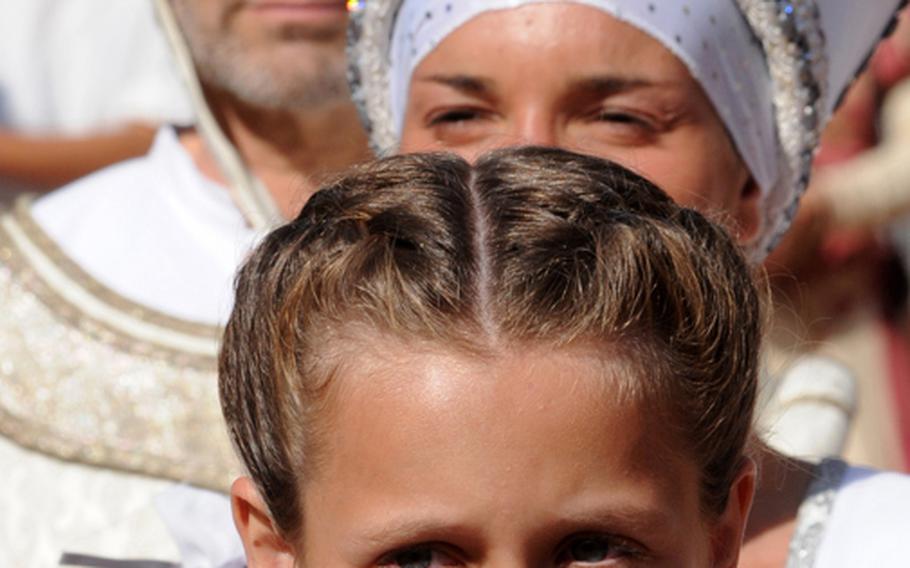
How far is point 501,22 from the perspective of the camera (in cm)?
229

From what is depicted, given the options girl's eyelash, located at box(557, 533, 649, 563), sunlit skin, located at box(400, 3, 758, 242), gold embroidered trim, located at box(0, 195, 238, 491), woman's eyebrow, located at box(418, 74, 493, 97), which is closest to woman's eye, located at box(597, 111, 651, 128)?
sunlit skin, located at box(400, 3, 758, 242)

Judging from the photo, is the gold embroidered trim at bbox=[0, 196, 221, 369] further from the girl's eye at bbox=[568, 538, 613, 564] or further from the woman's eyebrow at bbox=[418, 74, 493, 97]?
the girl's eye at bbox=[568, 538, 613, 564]

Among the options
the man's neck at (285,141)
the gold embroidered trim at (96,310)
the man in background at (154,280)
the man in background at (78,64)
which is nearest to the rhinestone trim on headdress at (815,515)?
the man in background at (154,280)

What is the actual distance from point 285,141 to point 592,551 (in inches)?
62.1

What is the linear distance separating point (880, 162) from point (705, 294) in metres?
1.95

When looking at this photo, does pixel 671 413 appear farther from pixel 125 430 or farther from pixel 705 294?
pixel 125 430

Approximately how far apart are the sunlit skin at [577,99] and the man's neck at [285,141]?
2.77ft

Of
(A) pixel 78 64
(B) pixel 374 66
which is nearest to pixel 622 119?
(B) pixel 374 66

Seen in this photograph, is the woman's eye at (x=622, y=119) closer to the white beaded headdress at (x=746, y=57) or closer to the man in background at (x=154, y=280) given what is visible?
the white beaded headdress at (x=746, y=57)

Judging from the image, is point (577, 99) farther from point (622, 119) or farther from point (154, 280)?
point (154, 280)

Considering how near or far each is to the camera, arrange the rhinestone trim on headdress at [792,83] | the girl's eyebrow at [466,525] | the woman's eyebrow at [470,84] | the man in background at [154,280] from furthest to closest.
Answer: the man in background at [154,280]
the rhinestone trim on headdress at [792,83]
the woman's eyebrow at [470,84]
the girl's eyebrow at [466,525]

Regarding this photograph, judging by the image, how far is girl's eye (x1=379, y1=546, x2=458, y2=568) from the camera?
173 centimetres

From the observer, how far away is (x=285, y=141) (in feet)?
10.6

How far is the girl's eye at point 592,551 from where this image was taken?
1.73 meters
